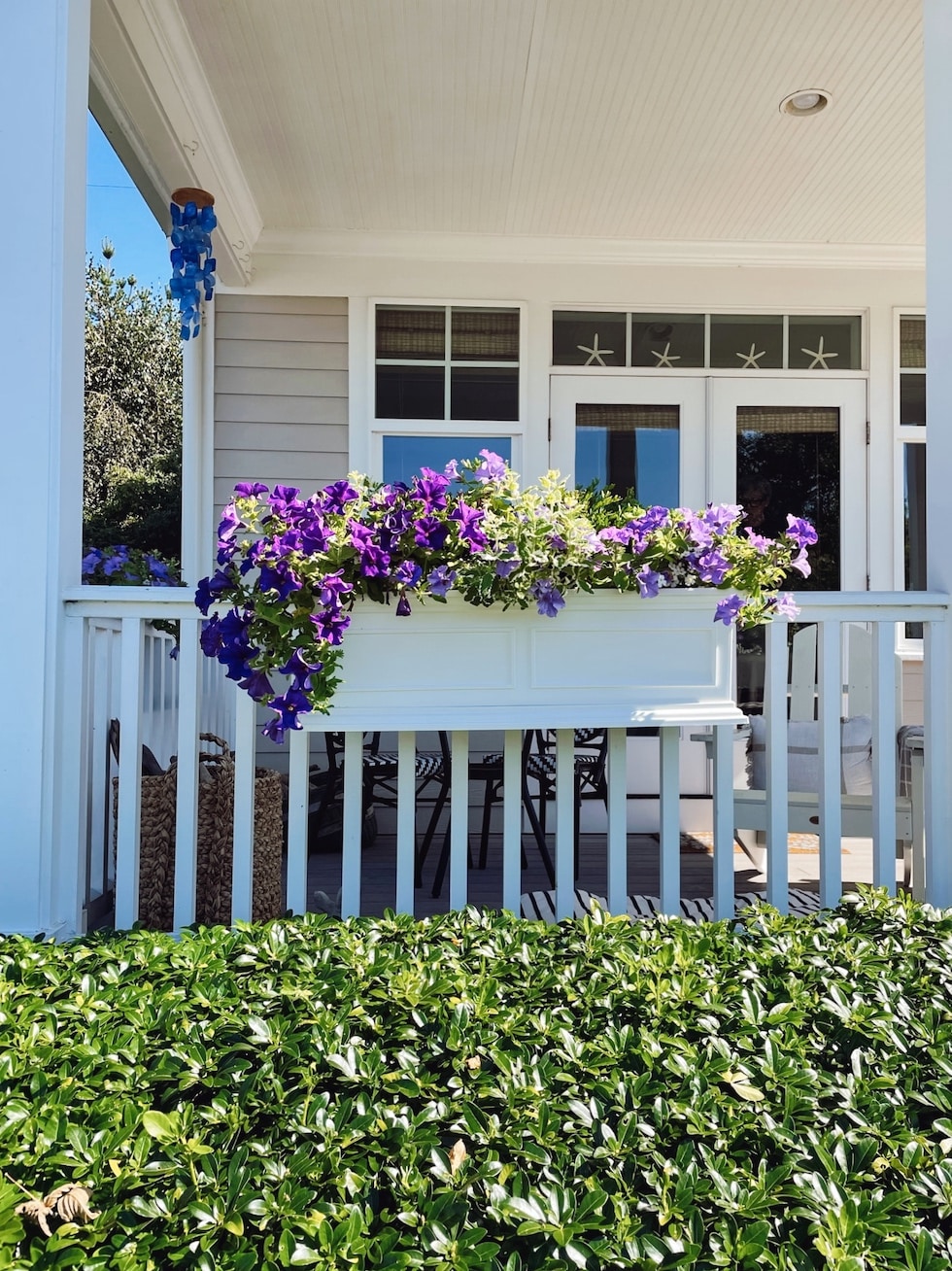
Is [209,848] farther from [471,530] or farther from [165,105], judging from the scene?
[165,105]

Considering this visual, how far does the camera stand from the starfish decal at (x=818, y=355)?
4574 millimetres

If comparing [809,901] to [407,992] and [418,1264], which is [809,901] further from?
[418,1264]

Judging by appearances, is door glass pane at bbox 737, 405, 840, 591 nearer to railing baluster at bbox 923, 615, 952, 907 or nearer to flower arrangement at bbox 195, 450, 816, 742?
railing baluster at bbox 923, 615, 952, 907

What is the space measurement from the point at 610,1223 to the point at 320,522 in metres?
1.22

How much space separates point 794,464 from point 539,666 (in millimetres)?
3157

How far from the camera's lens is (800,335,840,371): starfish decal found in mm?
4574

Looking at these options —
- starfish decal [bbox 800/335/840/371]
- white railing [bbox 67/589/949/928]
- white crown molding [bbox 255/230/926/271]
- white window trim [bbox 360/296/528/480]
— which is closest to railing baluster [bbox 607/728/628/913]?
white railing [bbox 67/589/949/928]

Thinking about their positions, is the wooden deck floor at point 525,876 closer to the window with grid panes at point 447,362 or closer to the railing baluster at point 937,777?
the railing baluster at point 937,777

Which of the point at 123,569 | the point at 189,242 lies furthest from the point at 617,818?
the point at 189,242

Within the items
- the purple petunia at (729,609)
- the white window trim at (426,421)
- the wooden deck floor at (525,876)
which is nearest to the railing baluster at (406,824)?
the purple petunia at (729,609)

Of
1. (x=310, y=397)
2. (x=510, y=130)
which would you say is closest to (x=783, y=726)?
(x=510, y=130)

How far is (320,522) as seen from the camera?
1.72m

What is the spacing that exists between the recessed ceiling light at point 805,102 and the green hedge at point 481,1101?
2.96 m

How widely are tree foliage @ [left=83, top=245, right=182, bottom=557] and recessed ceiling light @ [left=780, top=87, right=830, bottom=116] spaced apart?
8.78 metres
